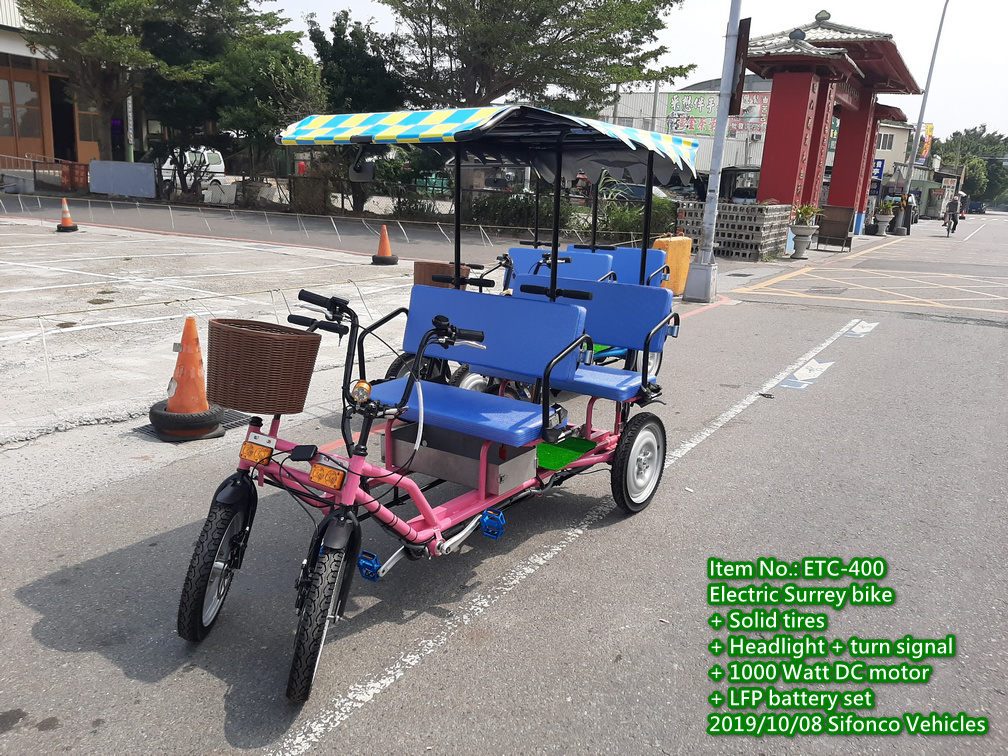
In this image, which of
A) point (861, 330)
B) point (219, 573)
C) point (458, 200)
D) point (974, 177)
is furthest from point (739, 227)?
point (974, 177)

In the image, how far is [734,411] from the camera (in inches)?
288

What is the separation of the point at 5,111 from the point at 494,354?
39.6 m

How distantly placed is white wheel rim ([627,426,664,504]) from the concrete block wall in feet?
56.1

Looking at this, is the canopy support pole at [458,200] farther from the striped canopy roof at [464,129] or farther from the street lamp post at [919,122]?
the street lamp post at [919,122]

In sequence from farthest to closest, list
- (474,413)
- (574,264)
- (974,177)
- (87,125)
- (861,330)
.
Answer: (974,177) < (87,125) < (861,330) < (574,264) < (474,413)

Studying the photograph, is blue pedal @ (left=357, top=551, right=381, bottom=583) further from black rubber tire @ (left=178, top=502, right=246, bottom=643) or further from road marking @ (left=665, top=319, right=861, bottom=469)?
road marking @ (left=665, top=319, right=861, bottom=469)

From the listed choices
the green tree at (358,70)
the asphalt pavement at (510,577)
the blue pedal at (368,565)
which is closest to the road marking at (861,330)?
the asphalt pavement at (510,577)

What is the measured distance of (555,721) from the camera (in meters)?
3.00

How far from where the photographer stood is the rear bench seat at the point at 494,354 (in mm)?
4215

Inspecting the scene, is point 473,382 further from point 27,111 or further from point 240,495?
point 27,111

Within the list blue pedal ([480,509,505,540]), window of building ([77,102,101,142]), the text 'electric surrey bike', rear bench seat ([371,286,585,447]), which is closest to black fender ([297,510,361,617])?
the text 'electric surrey bike'

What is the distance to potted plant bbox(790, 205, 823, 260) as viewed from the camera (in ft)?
74.0

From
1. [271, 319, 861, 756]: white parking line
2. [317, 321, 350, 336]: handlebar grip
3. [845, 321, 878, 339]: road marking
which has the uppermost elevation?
[317, 321, 350, 336]: handlebar grip

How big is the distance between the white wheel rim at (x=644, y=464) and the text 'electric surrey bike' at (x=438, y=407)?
1 centimetres
